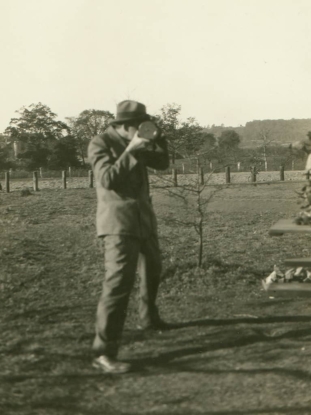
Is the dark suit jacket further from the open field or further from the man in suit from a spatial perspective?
the open field

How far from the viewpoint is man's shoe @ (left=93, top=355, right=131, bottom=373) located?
4.08m

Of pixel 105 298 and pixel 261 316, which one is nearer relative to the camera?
pixel 105 298

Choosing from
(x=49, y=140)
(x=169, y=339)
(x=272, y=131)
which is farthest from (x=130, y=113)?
(x=272, y=131)

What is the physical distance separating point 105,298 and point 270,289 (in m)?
1.76

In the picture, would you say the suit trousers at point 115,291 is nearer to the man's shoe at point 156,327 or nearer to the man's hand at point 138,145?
the man's hand at point 138,145

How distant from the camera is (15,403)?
354 centimetres

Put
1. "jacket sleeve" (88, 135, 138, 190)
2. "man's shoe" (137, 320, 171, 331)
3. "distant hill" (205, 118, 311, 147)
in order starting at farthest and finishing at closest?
1. "distant hill" (205, 118, 311, 147)
2. "man's shoe" (137, 320, 171, 331)
3. "jacket sleeve" (88, 135, 138, 190)

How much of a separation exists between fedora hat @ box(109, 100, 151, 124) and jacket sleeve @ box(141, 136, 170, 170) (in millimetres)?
228

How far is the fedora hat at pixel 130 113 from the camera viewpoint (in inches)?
179

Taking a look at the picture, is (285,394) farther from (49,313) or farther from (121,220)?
(49,313)

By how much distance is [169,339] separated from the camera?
483cm

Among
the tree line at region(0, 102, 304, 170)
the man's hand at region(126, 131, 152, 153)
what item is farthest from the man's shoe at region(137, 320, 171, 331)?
the tree line at region(0, 102, 304, 170)

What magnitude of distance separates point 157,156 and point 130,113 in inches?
16.9

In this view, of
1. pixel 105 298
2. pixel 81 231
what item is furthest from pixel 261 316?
pixel 81 231
